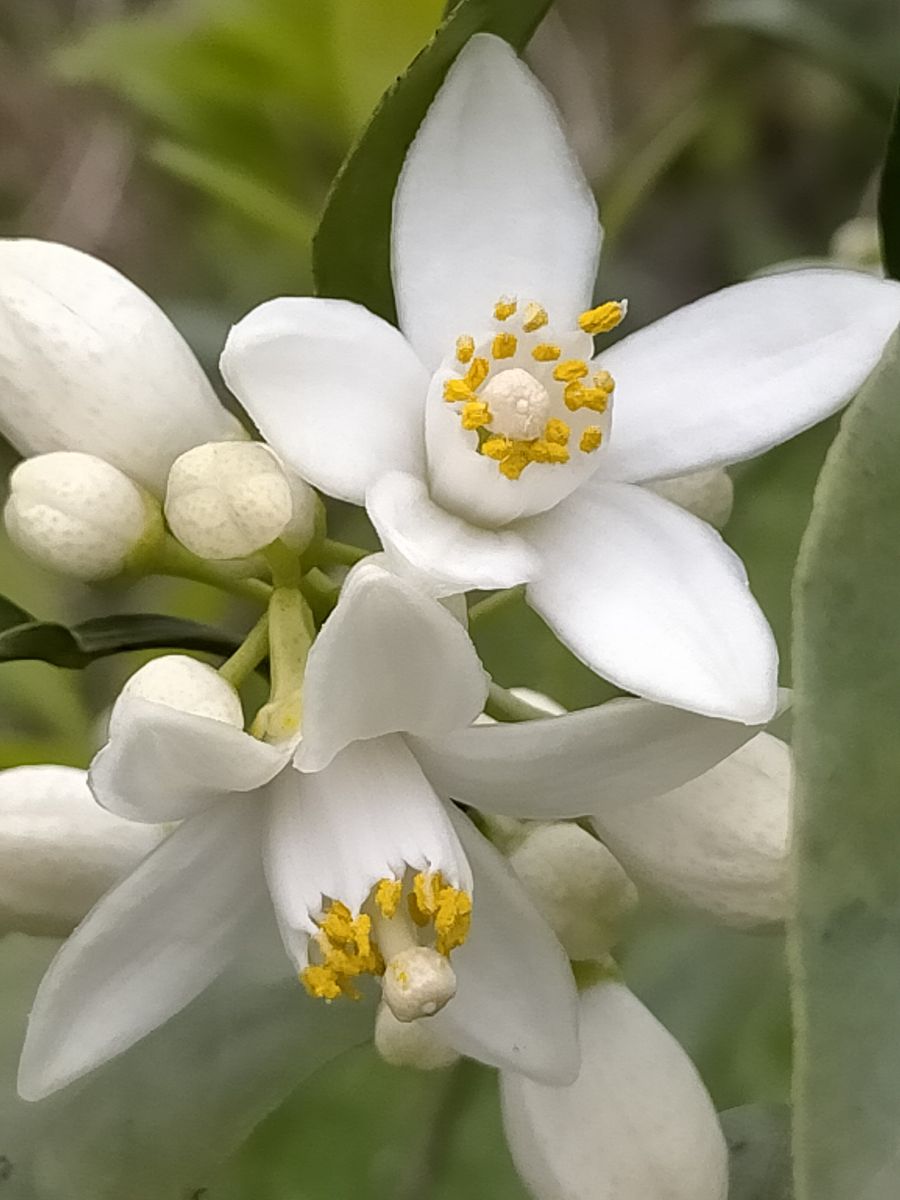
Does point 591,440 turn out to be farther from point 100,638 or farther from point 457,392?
point 100,638

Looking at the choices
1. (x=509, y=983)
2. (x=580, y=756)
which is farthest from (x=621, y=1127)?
(x=580, y=756)

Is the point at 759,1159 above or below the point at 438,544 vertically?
below

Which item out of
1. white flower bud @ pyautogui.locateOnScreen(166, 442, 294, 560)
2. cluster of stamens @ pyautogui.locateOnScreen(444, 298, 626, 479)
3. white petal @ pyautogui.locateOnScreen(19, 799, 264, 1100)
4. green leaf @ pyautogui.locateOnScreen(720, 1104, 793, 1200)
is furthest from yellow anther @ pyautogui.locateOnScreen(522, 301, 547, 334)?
green leaf @ pyautogui.locateOnScreen(720, 1104, 793, 1200)


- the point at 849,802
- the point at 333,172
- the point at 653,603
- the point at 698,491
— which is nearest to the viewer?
the point at 849,802

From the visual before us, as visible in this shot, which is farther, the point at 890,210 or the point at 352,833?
the point at 890,210

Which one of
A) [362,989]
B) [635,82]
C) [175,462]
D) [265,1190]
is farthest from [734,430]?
[635,82]

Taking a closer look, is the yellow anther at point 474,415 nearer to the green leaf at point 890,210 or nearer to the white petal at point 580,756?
the white petal at point 580,756
